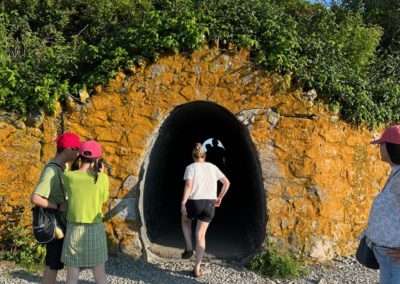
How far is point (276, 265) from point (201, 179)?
1.63 m

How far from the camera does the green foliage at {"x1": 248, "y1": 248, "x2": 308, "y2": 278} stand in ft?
19.5

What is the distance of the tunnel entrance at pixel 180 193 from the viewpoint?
6832mm

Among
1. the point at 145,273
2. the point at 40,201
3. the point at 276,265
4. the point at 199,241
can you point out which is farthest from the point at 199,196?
the point at 40,201

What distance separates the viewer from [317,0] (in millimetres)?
10766

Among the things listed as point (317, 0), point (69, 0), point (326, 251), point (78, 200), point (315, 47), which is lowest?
point (326, 251)

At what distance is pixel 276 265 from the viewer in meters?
6.02

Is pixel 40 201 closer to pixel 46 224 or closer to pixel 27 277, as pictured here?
pixel 46 224

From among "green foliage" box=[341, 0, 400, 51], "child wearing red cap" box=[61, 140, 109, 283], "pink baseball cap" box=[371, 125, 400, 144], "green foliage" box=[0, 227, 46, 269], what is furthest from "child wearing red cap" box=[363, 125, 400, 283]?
"green foliage" box=[341, 0, 400, 51]

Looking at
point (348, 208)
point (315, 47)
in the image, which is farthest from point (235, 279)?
point (315, 47)

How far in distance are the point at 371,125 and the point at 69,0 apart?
24.6 feet

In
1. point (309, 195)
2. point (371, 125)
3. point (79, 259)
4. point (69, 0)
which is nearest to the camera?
point (79, 259)

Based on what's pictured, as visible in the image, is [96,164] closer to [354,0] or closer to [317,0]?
[317,0]

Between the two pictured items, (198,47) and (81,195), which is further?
(198,47)

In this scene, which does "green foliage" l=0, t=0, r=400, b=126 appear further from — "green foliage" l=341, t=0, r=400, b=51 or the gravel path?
"green foliage" l=341, t=0, r=400, b=51
